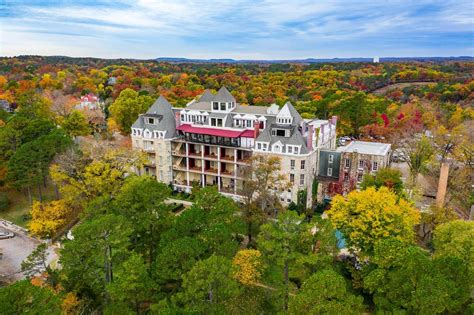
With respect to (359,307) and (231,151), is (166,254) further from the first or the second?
(231,151)

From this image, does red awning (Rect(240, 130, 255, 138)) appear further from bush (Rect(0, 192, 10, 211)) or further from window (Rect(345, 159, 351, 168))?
bush (Rect(0, 192, 10, 211))

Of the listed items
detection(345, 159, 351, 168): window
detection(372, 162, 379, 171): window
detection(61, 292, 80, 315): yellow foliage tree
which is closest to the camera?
detection(61, 292, 80, 315): yellow foliage tree

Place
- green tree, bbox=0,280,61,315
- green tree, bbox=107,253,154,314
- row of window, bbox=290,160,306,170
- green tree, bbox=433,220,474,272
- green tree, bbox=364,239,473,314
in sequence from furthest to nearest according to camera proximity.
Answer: row of window, bbox=290,160,306,170 < green tree, bbox=433,220,474,272 < green tree, bbox=107,253,154,314 < green tree, bbox=364,239,473,314 < green tree, bbox=0,280,61,315

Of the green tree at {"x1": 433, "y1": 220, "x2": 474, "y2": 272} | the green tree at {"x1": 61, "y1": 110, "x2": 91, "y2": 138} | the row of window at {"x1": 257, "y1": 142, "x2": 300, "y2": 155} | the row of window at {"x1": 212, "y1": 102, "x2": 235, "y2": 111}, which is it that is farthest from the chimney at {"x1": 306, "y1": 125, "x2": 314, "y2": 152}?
the green tree at {"x1": 61, "y1": 110, "x2": 91, "y2": 138}

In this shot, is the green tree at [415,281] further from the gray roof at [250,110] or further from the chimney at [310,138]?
the gray roof at [250,110]

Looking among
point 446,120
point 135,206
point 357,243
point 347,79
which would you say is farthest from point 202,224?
point 347,79

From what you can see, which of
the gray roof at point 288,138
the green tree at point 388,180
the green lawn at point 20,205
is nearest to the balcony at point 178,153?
the gray roof at point 288,138

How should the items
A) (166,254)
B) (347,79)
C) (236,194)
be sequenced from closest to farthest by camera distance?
(166,254) → (236,194) → (347,79)
